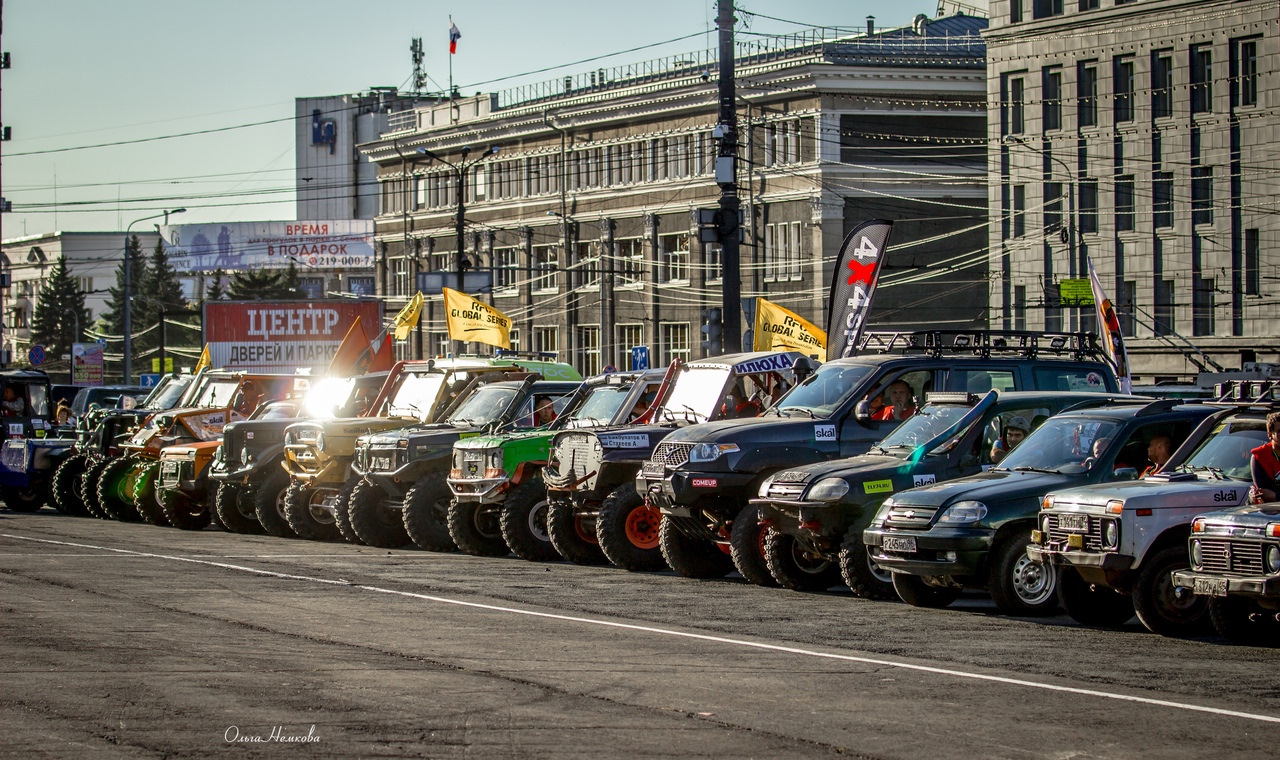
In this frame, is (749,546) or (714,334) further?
(714,334)

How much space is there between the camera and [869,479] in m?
15.7

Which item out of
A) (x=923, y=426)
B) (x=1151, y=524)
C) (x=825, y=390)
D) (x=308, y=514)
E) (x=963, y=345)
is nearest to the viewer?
(x=1151, y=524)

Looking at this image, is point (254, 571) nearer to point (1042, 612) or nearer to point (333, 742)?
point (1042, 612)

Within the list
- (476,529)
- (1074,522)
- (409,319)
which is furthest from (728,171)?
(409,319)

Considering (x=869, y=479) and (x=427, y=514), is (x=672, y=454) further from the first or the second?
(x=427, y=514)

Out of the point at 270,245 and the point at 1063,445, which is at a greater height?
the point at 270,245

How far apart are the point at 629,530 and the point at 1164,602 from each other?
22.7ft

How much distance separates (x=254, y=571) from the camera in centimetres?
1861

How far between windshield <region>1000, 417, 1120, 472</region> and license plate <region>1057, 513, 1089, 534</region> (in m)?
1.44

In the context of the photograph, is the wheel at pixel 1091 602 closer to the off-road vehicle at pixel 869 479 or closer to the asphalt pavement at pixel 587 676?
the asphalt pavement at pixel 587 676

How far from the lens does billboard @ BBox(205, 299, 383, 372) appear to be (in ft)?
Result: 146

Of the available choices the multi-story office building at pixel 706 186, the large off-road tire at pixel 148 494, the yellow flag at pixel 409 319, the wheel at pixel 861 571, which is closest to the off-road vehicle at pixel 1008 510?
the wheel at pixel 861 571

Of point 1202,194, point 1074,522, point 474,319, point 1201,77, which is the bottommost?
point 1074,522

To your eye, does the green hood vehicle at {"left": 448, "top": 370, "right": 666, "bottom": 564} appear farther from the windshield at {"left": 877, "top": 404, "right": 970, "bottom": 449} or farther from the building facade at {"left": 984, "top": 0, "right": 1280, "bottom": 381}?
the building facade at {"left": 984, "top": 0, "right": 1280, "bottom": 381}
